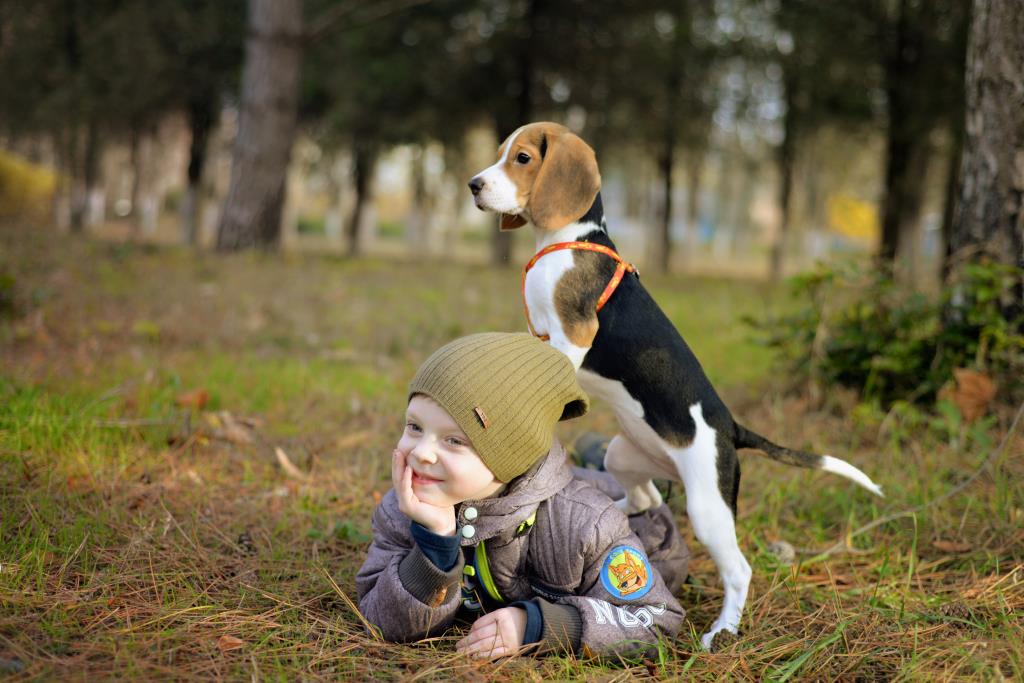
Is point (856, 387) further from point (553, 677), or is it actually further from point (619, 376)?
point (553, 677)

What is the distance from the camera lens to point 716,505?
258cm

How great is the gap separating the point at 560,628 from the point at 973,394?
289 centimetres

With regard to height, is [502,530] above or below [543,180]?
below

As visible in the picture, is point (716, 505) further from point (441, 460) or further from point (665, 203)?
point (665, 203)

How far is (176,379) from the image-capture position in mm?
4332

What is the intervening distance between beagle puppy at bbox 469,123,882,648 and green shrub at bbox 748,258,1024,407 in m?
1.92

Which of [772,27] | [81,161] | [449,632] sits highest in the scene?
[772,27]

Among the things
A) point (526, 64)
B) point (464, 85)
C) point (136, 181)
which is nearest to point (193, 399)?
point (526, 64)

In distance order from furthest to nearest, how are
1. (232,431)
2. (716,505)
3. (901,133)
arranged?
(901,133) → (232,431) → (716,505)

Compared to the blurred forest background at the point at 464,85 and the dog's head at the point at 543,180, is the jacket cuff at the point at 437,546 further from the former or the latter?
the blurred forest background at the point at 464,85

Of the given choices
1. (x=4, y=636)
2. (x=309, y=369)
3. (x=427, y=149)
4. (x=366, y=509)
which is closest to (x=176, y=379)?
(x=309, y=369)

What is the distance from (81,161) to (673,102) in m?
14.1

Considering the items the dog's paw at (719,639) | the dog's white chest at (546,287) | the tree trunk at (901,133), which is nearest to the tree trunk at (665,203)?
the tree trunk at (901,133)

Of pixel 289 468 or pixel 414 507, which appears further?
pixel 289 468
